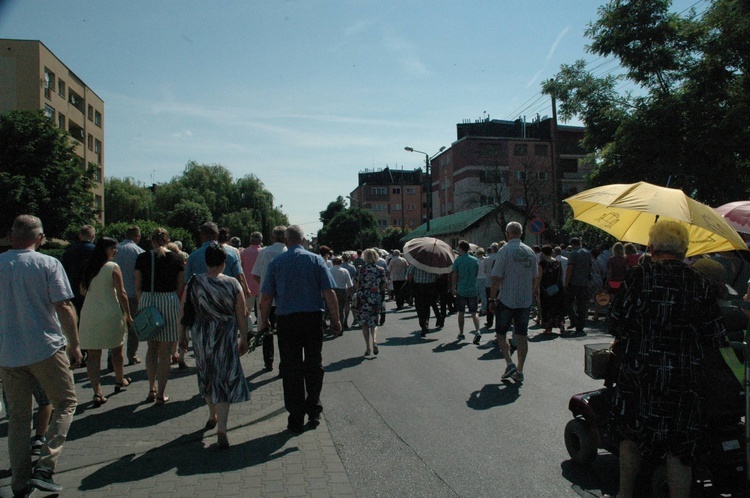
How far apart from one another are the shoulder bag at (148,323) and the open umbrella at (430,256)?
21.4 feet

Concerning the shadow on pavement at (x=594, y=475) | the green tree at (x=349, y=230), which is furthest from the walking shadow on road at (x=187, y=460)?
the green tree at (x=349, y=230)

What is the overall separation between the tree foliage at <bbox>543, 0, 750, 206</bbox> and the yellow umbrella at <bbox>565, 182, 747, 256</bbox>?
1540 cm

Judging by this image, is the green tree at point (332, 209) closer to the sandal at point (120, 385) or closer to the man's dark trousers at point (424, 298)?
the man's dark trousers at point (424, 298)

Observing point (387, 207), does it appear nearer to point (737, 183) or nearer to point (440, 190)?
point (440, 190)

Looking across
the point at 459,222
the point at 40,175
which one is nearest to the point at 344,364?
the point at 40,175

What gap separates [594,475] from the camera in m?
4.62

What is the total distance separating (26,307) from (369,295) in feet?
23.2

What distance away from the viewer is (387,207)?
10800 centimetres

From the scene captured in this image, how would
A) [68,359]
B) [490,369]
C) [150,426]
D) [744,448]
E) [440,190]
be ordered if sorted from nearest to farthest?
[744,448] → [68,359] → [150,426] → [490,369] → [440,190]

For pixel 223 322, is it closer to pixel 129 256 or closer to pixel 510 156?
pixel 129 256

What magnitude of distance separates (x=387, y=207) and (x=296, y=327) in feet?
336

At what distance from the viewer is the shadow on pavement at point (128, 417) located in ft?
19.4

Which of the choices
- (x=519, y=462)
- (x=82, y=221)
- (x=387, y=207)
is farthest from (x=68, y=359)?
(x=387, y=207)

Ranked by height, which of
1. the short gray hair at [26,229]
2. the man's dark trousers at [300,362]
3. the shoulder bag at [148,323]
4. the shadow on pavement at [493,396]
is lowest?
the shadow on pavement at [493,396]
